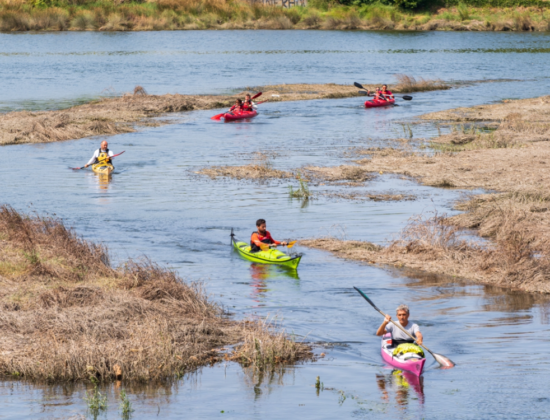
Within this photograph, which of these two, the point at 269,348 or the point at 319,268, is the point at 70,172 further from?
the point at 269,348

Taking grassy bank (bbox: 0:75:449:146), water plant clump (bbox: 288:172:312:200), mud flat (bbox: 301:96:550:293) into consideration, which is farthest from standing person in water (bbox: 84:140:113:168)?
mud flat (bbox: 301:96:550:293)

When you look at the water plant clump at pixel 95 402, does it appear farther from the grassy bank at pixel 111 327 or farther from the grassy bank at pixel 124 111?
the grassy bank at pixel 124 111

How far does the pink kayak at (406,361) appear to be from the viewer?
12.2 metres

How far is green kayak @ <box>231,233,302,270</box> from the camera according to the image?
17891 mm

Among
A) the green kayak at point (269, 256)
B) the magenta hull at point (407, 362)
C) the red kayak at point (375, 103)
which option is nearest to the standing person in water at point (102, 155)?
the green kayak at point (269, 256)

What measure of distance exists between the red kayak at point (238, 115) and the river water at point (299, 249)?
78 centimetres

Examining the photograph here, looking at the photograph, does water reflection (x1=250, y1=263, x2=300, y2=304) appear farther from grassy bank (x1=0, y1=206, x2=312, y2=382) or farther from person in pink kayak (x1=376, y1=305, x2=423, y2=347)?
person in pink kayak (x1=376, y1=305, x2=423, y2=347)

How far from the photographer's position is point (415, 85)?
2131 inches

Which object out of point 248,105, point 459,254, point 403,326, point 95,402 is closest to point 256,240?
point 459,254

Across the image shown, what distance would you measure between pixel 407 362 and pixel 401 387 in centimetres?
62

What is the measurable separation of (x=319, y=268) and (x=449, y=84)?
4215 cm

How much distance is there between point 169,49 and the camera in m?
79.2

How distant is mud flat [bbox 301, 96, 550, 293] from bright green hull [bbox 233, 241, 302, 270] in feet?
5.52

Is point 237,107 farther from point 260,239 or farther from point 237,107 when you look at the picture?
point 260,239
